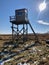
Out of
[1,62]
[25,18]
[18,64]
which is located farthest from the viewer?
[25,18]

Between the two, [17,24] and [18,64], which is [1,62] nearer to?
[18,64]

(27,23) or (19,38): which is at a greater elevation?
(27,23)

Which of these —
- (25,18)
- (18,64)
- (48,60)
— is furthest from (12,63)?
(25,18)

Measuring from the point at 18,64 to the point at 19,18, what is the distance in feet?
60.7

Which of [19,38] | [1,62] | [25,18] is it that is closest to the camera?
[1,62]

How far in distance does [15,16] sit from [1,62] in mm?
18192

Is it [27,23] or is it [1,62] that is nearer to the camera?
[1,62]

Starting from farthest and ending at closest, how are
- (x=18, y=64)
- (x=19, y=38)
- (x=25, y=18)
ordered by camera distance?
(x=19, y=38), (x=25, y=18), (x=18, y=64)

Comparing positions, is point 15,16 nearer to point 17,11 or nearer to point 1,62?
point 17,11

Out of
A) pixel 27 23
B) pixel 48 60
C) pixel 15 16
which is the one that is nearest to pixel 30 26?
pixel 27 23

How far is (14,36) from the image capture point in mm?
37812

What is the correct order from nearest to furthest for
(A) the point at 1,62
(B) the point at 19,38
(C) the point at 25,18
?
(A) the point at 1,62
(C) the point at 25,18
(B) the point at 19,38

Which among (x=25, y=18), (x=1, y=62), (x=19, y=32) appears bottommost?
(x=1, y=62)

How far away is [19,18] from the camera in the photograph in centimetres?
3559
